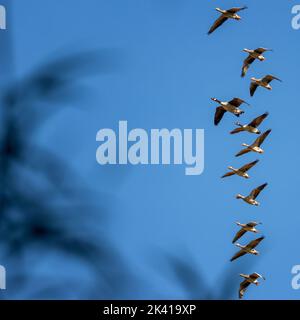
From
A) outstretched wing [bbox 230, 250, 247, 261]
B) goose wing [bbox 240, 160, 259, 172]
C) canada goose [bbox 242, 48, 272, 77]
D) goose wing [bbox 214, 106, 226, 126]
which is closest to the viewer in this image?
outstretched wing [bbox 230, 250, 247, 261]

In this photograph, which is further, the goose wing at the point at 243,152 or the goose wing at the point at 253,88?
the goose wing at the point at 253,88

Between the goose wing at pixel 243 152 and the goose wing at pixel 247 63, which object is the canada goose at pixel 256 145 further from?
the goose wing at pixel 247 63

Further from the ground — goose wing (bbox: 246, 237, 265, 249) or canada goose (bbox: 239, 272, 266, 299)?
goose wing (bbox: 246, 237, 265, 249)

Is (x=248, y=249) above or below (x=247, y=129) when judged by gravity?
below

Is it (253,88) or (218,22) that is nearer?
(218,22)

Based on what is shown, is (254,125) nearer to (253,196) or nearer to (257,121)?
(257,121)

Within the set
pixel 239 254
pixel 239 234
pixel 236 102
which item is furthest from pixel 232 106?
pixel 239 254

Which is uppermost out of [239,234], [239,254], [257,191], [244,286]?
[257,191]

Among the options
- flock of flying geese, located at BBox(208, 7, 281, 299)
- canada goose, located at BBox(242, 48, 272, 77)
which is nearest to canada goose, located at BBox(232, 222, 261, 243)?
flock of flying geese, located at BBox(208, 7, 281, 299)

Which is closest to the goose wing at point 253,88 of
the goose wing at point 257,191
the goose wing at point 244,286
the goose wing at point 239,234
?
the goose wing at point 257,191

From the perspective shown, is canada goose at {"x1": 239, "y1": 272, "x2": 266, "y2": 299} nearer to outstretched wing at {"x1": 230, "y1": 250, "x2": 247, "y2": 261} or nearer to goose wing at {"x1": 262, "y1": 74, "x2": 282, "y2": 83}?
outstretched wing at {"x1": 230, "y1": 250, "x2": 247, "y2": 261}
